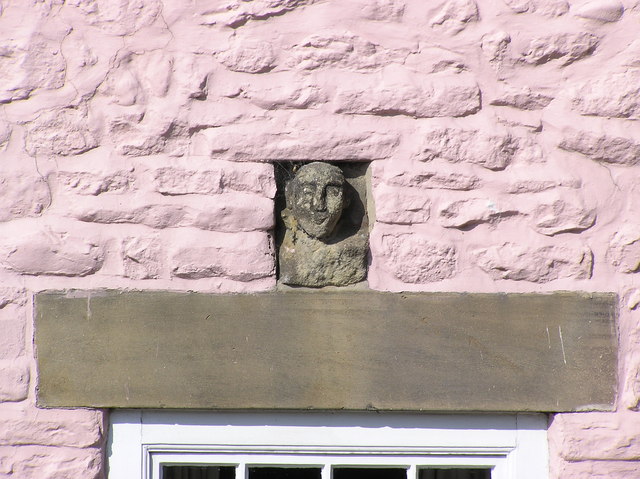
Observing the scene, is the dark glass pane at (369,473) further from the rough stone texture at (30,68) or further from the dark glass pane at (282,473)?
the rough stone texture at (30,68)

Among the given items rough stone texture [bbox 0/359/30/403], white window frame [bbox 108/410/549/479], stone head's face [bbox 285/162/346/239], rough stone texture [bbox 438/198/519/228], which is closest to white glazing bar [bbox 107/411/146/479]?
white window frame [bbox 108/410/549/479]

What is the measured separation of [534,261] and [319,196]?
0.72 m

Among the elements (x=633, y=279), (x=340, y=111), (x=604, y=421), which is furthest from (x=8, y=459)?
(x=633, y=279)

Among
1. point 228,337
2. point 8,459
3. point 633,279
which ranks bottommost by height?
point 8,459

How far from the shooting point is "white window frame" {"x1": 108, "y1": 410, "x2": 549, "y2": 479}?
7.43 feet

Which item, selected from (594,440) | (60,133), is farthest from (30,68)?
(594,440)

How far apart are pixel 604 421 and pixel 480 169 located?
2.96 ft

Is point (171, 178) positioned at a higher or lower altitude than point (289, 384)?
higher

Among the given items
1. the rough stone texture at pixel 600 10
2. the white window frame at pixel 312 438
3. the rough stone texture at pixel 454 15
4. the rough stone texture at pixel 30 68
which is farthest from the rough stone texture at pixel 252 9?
the white window frame at pixel 312 438

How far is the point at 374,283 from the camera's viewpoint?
2.23 m

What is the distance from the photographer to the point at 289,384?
2.18 meters

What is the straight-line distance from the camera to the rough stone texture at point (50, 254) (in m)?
2.18

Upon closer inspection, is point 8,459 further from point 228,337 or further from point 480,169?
point 480,169

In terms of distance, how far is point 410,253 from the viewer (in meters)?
2.21
